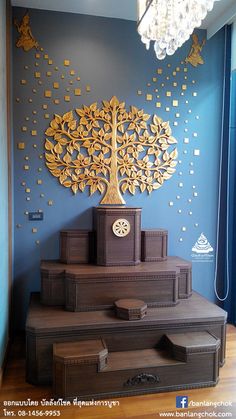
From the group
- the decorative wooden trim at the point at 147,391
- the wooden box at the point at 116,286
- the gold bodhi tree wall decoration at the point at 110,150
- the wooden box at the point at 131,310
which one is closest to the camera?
the decorative wooden trim at the point at 147,391

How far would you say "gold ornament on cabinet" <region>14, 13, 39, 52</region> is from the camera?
2.86m

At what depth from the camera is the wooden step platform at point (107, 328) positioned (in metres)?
2.21

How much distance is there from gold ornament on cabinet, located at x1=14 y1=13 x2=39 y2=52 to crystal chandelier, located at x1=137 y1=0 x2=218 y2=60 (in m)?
1.35

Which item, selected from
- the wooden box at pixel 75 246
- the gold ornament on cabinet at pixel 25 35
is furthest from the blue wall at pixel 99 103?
the wooden box at pixel 75 246

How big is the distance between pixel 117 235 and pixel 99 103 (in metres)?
1.28

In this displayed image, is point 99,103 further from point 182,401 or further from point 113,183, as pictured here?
point 182,401

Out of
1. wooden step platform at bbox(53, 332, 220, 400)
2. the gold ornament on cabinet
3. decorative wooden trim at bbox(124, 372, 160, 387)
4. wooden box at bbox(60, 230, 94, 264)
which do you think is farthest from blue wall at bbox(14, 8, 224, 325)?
decorative wooden trim at bbox(124, 372, 160, 387)

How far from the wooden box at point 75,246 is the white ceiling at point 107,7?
2014 mm

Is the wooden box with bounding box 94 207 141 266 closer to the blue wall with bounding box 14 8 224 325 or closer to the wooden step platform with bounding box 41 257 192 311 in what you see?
the wooden step platform with bounding box 41 257 192 311

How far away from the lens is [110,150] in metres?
3.08

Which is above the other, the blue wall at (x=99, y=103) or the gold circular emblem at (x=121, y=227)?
the blue wall at (x=99, y=103)

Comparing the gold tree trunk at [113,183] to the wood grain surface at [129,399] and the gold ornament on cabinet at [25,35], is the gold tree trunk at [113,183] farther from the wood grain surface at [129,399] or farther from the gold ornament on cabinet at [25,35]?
the wood grain surface at [129,399]

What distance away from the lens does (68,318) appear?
7.75 feet

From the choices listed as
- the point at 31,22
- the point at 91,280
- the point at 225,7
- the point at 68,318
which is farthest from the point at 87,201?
the point at 225,7
